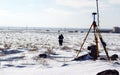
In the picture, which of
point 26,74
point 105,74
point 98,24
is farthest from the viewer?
point 98,24

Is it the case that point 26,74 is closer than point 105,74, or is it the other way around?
point 105,74

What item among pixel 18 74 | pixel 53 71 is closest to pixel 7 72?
pixel 18 74

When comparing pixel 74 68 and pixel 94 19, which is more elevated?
pixel 94 19

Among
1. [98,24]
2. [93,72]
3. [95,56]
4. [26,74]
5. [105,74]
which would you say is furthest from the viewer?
[95,56]

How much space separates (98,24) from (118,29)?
111 m

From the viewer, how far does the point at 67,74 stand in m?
9.27

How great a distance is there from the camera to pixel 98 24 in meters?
11.5

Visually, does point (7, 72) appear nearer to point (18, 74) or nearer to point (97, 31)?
point (18, 74)

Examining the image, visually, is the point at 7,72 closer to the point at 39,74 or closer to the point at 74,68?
the point at 39,74

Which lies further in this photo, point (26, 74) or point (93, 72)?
point (26, 74)

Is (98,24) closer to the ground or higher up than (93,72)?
higher up

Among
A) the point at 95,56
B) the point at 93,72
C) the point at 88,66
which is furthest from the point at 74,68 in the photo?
the point at 95,56

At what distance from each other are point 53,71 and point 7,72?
4.79ft

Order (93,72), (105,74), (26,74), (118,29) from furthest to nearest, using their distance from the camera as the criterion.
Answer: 1. (118,29)
2. (26,74)
3. (93,72)
4. (105,74)
